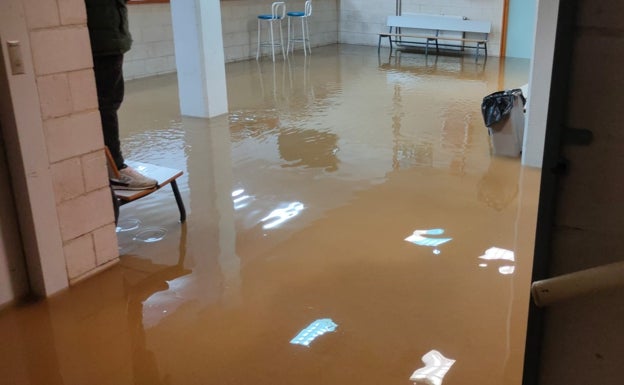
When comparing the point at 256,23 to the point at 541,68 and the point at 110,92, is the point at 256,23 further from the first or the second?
the point at 110,92

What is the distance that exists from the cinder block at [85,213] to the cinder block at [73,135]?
23cm

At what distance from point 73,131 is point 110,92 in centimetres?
55

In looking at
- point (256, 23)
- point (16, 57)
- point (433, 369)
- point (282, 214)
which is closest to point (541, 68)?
point (282, 214)

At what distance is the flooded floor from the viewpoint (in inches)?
94.6

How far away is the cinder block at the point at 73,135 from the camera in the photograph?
282 centimetres

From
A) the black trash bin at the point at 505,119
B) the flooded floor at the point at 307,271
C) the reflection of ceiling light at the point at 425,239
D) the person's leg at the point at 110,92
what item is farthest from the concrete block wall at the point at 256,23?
the reflection of ceiling light at the point at 425,239

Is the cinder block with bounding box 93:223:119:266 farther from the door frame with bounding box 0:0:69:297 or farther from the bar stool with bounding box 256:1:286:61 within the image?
the bar stool with bounding box 256:1:286:61

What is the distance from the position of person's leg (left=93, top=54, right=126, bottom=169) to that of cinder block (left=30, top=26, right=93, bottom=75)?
1.14 feet

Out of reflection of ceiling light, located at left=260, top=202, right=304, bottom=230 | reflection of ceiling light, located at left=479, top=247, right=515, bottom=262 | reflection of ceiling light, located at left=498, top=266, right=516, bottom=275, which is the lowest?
reflection of ceiling light, located at left=498, top=266, right=516, bottom=275

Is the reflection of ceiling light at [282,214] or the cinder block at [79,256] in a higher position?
the cinder block at [79,256]

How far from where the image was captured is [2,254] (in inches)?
110

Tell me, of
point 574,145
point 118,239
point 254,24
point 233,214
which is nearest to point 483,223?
point 233,214

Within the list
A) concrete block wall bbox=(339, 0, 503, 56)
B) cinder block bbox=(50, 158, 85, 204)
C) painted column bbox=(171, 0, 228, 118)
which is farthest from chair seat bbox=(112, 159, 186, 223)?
concrete block wall bbox=(339, 0, 503, 56)

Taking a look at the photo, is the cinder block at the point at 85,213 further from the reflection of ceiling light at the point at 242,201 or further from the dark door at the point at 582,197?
the dark door at the point at 582,197
